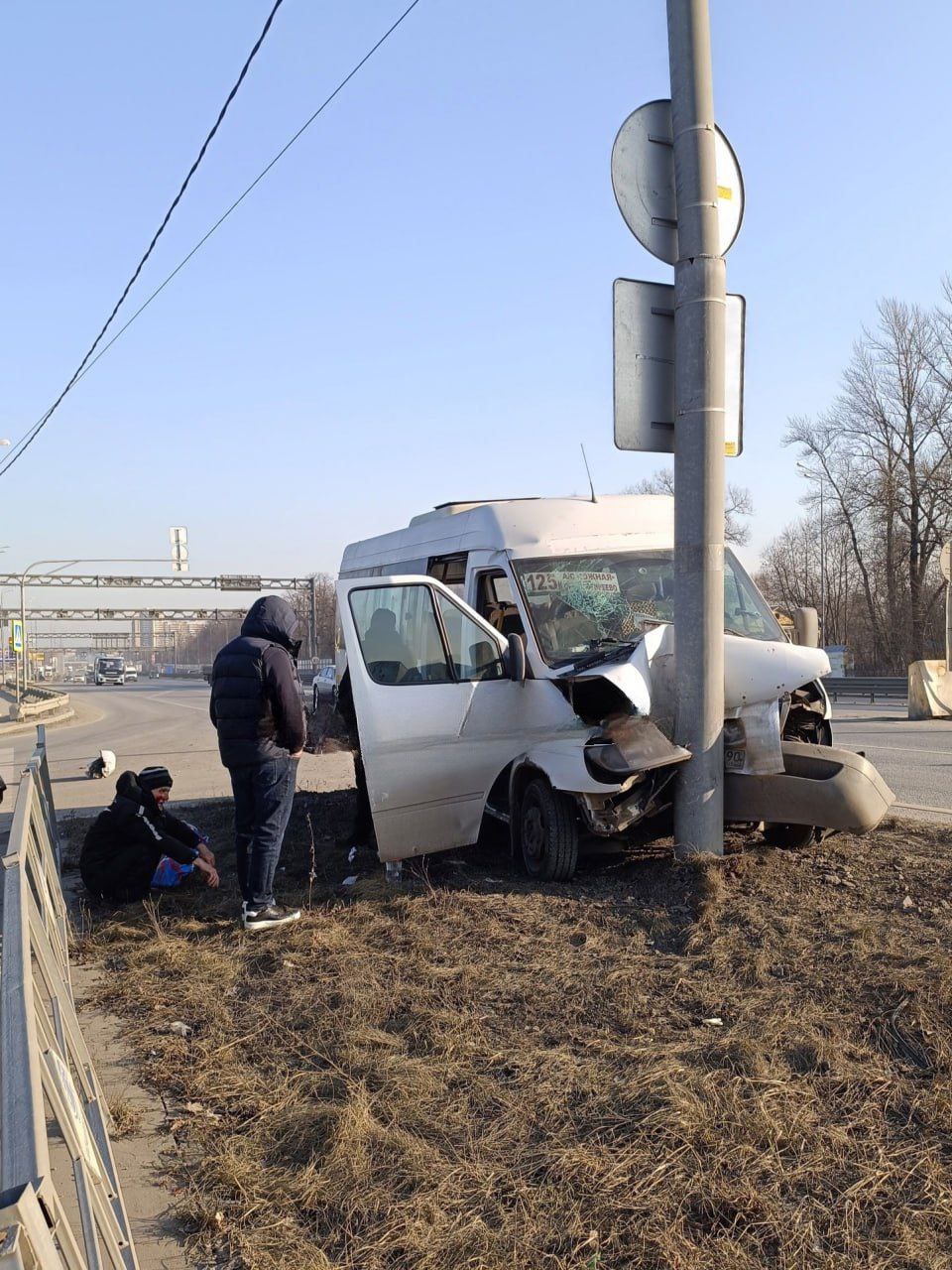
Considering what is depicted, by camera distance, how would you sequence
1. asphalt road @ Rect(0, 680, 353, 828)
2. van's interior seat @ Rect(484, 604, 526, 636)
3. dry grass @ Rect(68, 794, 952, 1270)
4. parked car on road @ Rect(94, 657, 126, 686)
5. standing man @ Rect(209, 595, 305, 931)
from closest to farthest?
dry grass @ Rect(68, 794, 952, 1270), standing man @ Rect(209, 595, 305, 931), van's interior seat @ Rect(484, 604, 526, 636), asphalt road @ Rect(0, 680, 353, 828), parked car on road @ Rect(94, 657, 126, 686)

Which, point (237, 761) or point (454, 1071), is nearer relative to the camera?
point (454, 1071)

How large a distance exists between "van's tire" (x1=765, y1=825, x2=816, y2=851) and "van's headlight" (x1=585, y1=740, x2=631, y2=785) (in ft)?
4.33

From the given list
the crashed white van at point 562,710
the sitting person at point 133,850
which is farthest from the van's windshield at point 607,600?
the sitting person at point 133,850

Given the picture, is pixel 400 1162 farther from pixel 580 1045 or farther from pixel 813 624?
pixel 813 624

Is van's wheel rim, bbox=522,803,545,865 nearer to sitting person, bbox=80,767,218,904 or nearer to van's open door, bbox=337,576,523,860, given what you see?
van's open door, bbox=337,576,523,860

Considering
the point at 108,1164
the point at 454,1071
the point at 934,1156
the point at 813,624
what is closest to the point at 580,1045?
the point at 454,1071

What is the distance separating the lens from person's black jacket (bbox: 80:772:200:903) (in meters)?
6.43

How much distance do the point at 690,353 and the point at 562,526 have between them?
1.74 m

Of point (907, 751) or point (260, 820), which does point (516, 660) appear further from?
point (907, 751)

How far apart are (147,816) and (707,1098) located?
4447mm

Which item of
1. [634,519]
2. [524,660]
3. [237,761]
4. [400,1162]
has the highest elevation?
[634,519]

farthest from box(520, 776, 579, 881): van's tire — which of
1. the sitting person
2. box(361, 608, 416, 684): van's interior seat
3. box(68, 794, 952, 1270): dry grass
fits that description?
the sitting person

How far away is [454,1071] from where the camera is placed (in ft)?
11.9

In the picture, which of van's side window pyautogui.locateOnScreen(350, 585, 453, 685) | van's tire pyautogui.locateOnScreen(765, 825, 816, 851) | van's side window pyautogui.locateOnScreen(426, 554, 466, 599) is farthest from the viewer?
van's side window pyautogui.locateOnScreen(426, 554, 466, 599)
